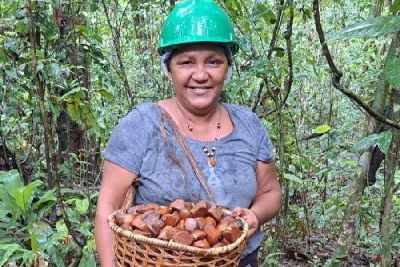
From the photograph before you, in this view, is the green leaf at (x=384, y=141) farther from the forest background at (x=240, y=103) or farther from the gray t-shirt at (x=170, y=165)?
the gray t-shirt at (x=170, y=165)

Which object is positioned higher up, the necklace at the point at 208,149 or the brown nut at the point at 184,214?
the necklace at the point at 208,149

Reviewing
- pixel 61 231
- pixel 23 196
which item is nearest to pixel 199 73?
pixel 61 231

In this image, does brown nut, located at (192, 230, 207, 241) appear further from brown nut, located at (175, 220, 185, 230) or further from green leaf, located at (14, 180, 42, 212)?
green leaf, located at (14, 180, 42, 212)

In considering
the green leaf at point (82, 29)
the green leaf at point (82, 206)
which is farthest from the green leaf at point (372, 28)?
the green leaf at point (82, 29)

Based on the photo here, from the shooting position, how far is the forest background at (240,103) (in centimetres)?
246

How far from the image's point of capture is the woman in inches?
67.5

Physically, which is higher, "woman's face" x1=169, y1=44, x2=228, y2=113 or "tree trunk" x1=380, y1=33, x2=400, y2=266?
"woman's face" x1=169, y1=44, x2=228, y2=113

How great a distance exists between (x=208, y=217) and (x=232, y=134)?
1.77 ft

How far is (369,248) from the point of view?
4.03 metres

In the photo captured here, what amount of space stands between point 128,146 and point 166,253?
546mm

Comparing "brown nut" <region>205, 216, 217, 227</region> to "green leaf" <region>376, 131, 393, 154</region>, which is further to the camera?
"green leaf" <region>376, 131, 393, 154</region>

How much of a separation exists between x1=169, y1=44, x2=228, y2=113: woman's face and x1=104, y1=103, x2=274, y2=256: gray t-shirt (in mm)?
132

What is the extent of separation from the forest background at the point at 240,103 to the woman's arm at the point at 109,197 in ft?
2.30

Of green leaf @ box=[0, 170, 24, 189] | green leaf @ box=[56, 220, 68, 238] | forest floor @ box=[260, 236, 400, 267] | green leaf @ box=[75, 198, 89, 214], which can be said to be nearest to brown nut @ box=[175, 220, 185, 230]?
green leaf @ box=[56, 220, 68, 238]
